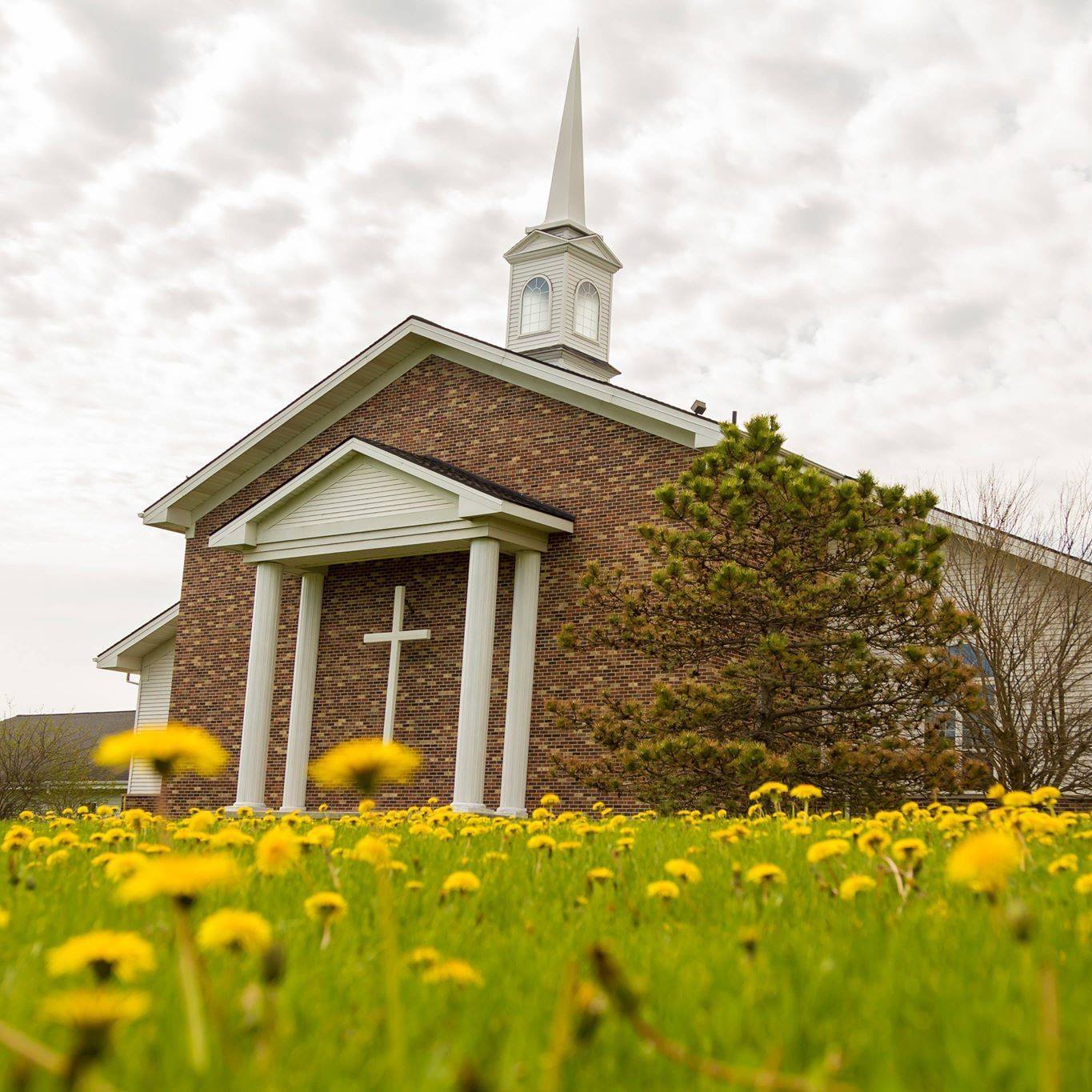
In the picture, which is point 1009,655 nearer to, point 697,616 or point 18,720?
point 697,616

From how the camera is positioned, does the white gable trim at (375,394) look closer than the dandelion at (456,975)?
No

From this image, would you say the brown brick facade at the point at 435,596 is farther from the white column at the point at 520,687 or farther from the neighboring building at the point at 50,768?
the neighboring building at the point at 50,768

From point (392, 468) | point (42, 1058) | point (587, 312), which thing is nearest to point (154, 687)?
point (392, 468)

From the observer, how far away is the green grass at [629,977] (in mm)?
1911

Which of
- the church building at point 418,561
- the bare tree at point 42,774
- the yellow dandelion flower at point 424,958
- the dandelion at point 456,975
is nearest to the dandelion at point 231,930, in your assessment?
the dandelion at point 456,975

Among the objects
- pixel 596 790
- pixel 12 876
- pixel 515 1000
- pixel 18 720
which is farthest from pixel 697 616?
pixel 18 720

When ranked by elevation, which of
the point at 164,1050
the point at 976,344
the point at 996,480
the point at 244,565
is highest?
the point at 976,344

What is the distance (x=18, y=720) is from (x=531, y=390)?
40928 mm

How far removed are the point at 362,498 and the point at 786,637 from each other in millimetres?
8194

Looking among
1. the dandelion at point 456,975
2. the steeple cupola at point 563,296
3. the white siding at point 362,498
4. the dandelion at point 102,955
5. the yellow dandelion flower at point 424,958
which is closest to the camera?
the dandelion at point 102,955

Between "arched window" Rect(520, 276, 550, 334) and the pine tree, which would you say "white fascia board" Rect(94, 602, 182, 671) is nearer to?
"arched window" Rect(520, 276, 550, 334)

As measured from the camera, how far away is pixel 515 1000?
2.44 meters

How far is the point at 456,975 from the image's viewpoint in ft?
7.97

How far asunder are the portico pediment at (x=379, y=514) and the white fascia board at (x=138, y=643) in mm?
5989
